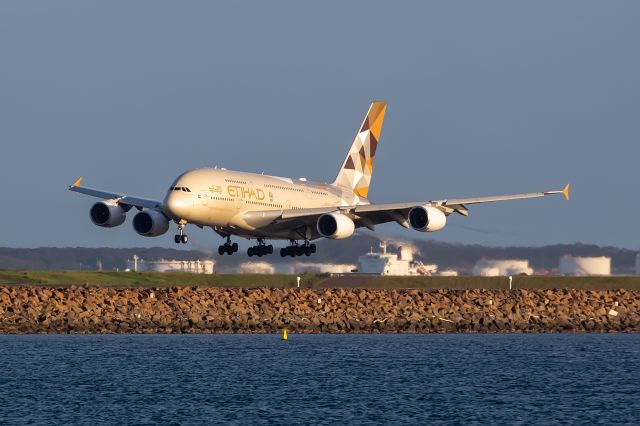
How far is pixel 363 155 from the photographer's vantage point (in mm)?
112625

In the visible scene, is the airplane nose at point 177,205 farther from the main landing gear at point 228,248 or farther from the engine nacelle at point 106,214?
the main landing gear at point 228,248

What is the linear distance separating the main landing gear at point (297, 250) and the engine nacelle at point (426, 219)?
28.1ft

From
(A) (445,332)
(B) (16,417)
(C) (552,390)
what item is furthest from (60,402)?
(A) (445,332)

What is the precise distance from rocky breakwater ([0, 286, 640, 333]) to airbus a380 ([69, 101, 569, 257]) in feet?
13.2

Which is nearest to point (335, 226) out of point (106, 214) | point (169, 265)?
point (106, 214)

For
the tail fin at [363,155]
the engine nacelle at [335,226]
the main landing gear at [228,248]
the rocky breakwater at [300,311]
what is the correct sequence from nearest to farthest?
1. the engine nacelle at [335,226]
2. the rocky breakwater at [300,311]
3. the main landing gear at [228,248]
4. the tail fin at [363,155]

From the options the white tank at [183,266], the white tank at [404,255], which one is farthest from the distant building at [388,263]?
the white tank at [183,266]

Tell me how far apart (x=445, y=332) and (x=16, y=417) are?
129 feet

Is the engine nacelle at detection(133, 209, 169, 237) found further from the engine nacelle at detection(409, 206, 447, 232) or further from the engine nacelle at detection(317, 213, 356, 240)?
the engine nacelle at detection(409, 206, 447, 232)

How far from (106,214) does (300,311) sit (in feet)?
43.6

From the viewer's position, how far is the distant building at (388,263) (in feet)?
432

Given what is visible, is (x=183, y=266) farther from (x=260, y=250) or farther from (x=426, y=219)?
(x=426, y=219)

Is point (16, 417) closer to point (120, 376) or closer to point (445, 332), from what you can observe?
point (120, 376)

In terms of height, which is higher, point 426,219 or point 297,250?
point 426,219
